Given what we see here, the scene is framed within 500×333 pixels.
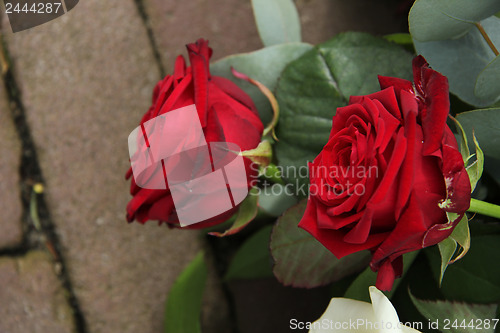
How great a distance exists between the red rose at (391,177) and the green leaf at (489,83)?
4 cm

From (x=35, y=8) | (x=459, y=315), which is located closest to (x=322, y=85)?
(x=459, y=315)

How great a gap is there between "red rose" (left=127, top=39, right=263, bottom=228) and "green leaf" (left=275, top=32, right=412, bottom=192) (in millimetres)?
36

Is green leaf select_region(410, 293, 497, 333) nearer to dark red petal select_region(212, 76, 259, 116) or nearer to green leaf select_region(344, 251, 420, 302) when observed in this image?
green leaf select_region(344, 251, 420, 302)

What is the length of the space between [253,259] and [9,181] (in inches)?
8.8

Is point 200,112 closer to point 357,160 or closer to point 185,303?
point 357,160

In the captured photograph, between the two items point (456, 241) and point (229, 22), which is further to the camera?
point (229, 22)

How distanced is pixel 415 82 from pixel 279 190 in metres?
0.14

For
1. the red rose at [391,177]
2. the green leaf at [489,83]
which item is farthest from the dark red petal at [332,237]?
the green leaf at [489,83]

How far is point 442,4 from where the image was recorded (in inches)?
10.1

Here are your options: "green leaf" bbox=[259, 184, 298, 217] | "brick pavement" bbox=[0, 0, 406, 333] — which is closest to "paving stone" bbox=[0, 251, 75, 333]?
"brick pavement" bbox=[0, 0, 406, 333]

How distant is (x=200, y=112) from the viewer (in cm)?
26

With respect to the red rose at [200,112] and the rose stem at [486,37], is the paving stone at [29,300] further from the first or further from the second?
the rose stem at [486,37]

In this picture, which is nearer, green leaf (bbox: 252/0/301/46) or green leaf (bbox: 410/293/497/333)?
green leaf (bbox: 410/293/497/333)

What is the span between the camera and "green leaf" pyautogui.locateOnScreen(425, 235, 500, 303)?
28cm
